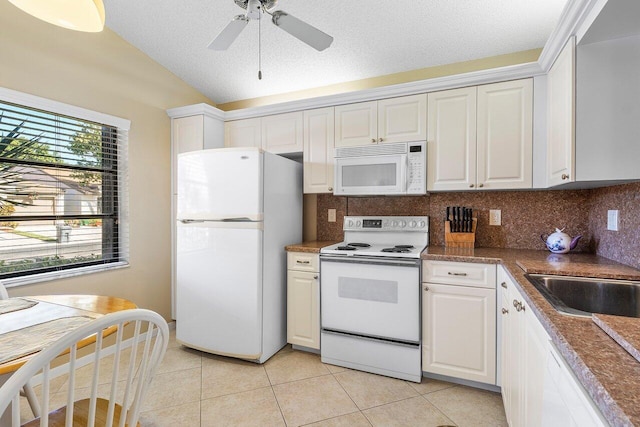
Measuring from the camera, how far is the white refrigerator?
252 centimetres

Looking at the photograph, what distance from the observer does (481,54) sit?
2.63 meters

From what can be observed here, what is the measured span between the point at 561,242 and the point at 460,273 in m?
0.74

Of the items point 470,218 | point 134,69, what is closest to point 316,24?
point 134,69

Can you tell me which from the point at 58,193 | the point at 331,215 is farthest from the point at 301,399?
the point at 58,193

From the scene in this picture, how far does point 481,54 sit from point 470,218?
4.31 ft

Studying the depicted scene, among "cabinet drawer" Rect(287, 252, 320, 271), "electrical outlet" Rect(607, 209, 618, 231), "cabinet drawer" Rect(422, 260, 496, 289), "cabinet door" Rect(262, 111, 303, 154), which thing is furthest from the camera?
"cabinet door" Rect(262, 111, 303, 154)

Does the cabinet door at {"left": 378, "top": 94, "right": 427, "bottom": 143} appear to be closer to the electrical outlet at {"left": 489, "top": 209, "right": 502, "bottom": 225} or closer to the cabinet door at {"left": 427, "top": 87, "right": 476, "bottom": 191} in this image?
the cabinet door at {"left": 427, "top": 87, "right": 476, "bottom": 191}

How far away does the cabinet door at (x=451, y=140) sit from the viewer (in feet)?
8.02

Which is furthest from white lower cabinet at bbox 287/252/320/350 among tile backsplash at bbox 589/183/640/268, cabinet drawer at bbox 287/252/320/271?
tile backsplash at bbox 589/183/640/268

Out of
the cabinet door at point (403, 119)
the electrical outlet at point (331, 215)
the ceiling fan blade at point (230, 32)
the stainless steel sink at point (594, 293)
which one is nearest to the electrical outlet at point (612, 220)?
the stainless steel sink at point (594, 293)

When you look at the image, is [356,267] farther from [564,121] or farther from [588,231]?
[588,231]

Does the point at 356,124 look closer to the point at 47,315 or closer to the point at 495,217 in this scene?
the point at 495,217

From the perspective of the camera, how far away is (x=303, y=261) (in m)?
2.72

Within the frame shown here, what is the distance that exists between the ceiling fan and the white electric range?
4.74 ft
